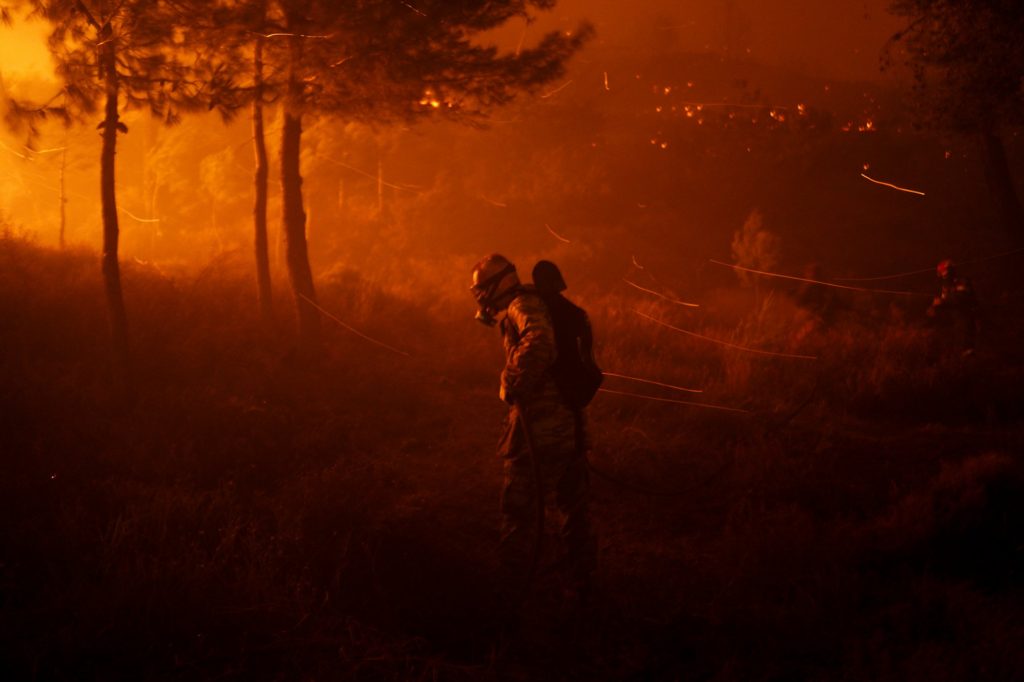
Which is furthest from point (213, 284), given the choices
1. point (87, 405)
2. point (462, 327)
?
point (87, 405)

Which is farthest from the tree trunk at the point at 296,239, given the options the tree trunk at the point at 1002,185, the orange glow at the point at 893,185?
the orange glow at the point at 893,185

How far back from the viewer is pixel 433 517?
216 inches

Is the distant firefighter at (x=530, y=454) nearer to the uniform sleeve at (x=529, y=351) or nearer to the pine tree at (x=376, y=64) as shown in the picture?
the uniform sleeve at (x=529, y=351)

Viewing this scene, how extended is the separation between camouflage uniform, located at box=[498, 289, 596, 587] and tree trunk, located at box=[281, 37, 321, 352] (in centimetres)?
662

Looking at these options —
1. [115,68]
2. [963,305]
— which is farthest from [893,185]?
[115,68]

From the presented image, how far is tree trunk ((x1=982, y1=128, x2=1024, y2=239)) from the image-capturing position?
18.4 metres

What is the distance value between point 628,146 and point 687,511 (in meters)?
27.1

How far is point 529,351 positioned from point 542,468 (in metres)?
0.90

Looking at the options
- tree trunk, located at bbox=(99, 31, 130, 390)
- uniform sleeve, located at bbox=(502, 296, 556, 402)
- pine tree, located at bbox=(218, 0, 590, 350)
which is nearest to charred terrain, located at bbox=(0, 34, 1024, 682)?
tree trunk, located at bbox=(99, 31, 130, 390)

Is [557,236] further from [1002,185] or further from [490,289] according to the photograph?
[490,289]

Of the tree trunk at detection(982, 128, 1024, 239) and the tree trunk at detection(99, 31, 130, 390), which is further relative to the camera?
the tree trunk at detection(982, 128, 1024, 239)

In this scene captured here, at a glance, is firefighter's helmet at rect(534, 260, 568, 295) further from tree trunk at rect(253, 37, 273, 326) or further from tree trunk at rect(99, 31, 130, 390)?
tree trunk at rect(253, 37, 273, 326)

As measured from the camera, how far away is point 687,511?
5871mm

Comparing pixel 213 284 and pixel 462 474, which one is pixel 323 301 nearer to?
pixel 213 284
